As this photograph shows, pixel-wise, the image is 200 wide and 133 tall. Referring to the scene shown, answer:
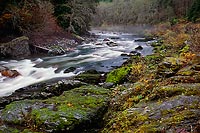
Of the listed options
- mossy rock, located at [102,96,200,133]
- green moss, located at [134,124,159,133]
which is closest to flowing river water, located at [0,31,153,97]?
mossy rock, located at [102,96,200,133]

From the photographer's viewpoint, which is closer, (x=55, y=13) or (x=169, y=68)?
(x=169, y=68)

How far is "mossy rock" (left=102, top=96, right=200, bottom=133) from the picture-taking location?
6.39 m

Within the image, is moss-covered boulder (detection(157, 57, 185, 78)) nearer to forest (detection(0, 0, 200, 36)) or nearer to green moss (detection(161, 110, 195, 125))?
green moss (detection(161, 110, 195, 125))

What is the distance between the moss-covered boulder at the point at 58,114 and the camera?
8047mm

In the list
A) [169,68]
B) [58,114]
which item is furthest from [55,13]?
[58,114]

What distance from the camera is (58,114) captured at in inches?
328

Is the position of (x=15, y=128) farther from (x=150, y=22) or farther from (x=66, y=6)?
(x=150, y=22)

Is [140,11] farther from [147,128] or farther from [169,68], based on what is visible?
[147,128]

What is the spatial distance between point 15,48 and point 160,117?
20476mm

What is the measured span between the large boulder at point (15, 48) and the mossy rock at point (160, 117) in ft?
Answer: 60.4

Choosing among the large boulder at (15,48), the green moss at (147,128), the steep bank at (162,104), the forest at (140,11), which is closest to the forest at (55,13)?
the forest at (140,11)

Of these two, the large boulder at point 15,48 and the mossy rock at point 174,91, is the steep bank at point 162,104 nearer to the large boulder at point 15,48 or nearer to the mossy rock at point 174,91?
the mossy rock at point 174,91

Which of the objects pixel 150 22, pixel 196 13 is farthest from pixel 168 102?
pixel 150 22

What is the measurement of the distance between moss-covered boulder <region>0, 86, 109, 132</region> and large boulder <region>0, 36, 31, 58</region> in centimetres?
1651
